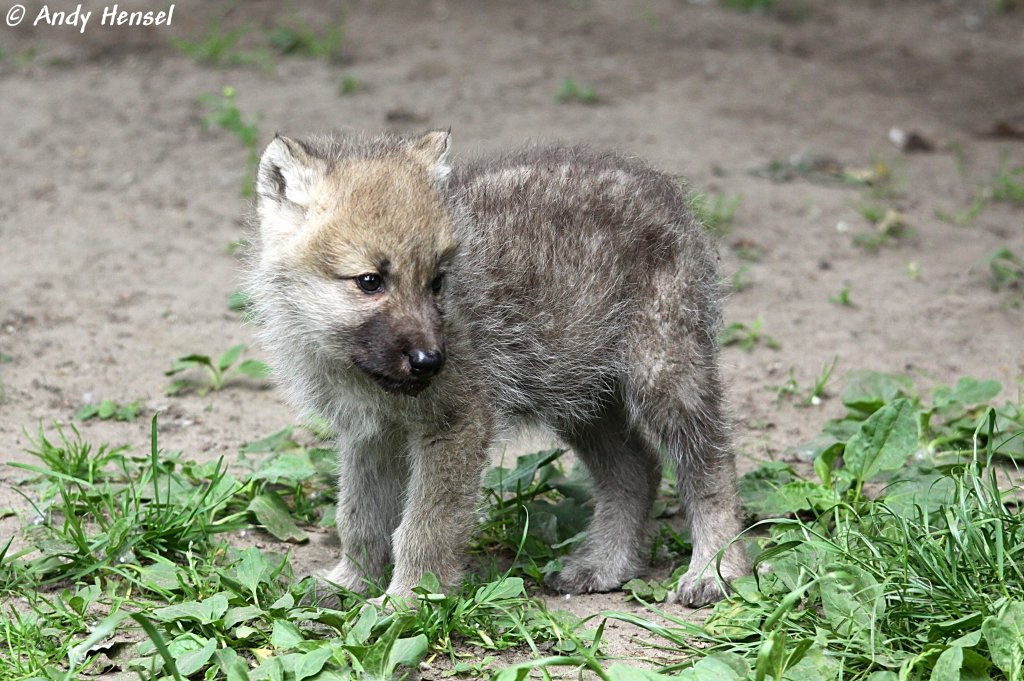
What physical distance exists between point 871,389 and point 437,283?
2.70m

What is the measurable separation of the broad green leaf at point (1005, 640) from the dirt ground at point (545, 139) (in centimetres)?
123

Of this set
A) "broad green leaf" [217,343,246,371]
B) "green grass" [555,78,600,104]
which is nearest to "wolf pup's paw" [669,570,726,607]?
"broad green leaf" [217,343,246,371]

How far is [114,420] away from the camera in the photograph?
18.1ft

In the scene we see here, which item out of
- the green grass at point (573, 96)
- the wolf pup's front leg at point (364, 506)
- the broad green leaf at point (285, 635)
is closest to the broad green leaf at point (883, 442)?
the wolf pup's front leg at point (364, 506)

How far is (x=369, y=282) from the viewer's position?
3.92 m

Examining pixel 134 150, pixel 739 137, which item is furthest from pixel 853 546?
pixel 134 150

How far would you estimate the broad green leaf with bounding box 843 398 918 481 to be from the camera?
4.74m

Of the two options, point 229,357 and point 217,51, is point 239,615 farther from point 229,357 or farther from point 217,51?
point 217,51

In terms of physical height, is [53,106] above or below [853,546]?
above

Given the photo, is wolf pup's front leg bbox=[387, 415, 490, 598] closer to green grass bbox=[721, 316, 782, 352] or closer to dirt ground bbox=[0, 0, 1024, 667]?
dirt ground bbox=[0, 0, 1024, 667]

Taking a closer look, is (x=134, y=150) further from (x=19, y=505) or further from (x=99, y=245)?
(x=19, y=505)

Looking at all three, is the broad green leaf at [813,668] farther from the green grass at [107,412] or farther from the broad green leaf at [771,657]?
the green grass at [107,412]

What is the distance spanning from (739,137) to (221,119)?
4.02 metres

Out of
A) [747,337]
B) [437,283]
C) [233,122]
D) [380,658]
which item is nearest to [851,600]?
[380,658]
